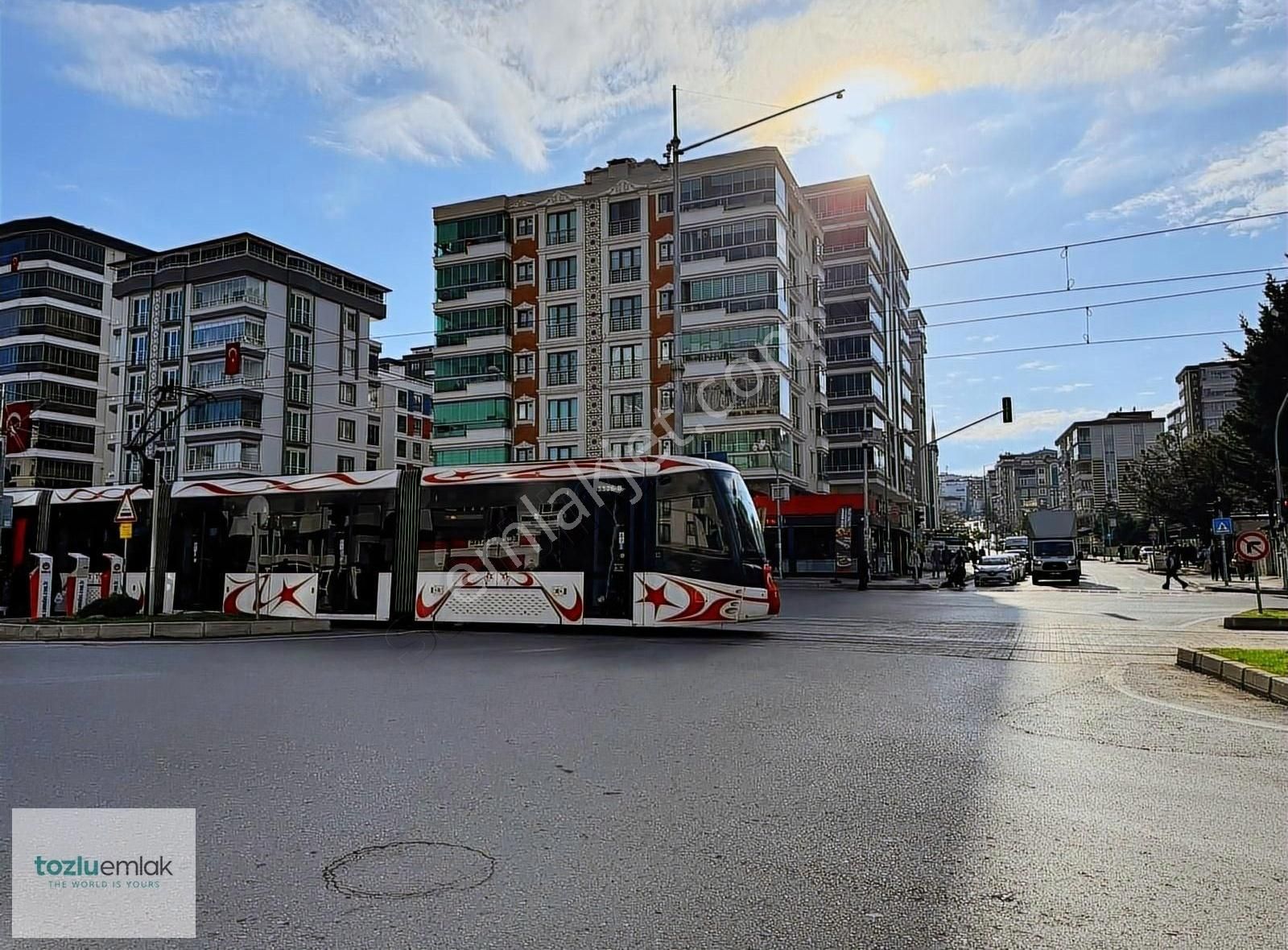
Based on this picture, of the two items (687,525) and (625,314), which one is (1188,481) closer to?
(625,314)

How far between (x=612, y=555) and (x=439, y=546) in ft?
11.6

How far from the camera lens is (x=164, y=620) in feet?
55.4

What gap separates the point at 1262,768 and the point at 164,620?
16.9m

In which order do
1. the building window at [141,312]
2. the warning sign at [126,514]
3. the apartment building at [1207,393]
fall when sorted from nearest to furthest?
the warning sign at [126,514] < the building window at [141,312] < the apartment building at [1207,393]

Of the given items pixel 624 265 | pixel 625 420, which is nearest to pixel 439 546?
pixel 625 420

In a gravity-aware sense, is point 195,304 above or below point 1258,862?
above

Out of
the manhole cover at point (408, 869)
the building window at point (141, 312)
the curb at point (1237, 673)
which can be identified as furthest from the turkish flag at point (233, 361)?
the building window at point (141, 312)

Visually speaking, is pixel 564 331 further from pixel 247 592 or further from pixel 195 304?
pixel 247 592

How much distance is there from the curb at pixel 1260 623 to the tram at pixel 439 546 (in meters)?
8.12

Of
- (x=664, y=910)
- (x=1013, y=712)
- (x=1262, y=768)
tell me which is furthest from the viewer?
(x=1013, y=712)

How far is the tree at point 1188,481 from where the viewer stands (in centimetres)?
4234

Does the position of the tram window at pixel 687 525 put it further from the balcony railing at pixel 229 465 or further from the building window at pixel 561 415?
the balcony railing at pixel 229 465

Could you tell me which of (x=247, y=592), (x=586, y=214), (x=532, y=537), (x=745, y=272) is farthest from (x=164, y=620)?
(x=586, y=214)

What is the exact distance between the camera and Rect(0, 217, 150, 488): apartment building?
6209 centimetres
